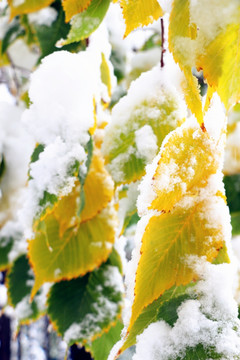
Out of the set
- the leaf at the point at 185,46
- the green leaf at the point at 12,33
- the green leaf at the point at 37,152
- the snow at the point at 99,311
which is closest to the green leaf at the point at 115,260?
the snow at the point at 99,311

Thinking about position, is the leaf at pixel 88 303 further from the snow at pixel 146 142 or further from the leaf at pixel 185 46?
the leaf at pixel 185 46

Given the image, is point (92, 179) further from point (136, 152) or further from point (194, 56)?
point (194, 56)

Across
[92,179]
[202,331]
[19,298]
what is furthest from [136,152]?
[19,298]

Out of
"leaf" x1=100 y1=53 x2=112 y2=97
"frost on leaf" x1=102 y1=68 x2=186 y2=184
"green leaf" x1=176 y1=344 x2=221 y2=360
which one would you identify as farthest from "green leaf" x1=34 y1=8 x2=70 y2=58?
"green leaf" x1=176 y1=344 x2=221 y2=360

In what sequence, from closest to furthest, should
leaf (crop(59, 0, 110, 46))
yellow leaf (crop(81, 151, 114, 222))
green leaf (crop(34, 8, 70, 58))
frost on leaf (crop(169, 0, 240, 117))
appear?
1. frost on leaf (crop(169, 0, 240, 117))
2. leaf (crop(59, 0, 110, 46))
3. yellow leaf (crop(81, 151, 114, 222))
4. green leaf (crop(34, 8, 70, 58))

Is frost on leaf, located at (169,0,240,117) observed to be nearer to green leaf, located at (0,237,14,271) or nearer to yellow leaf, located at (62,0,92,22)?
yellow leaf, located at (62,0,92,22)

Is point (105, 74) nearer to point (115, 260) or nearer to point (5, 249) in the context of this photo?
point (115, 260)

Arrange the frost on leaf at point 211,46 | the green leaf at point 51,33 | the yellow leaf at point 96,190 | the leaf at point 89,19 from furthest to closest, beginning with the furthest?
the green leaf at point 51,33
the yellow leaf at point 96,190
the leaf at point 89,19
the frost on leaf at point 211,46
